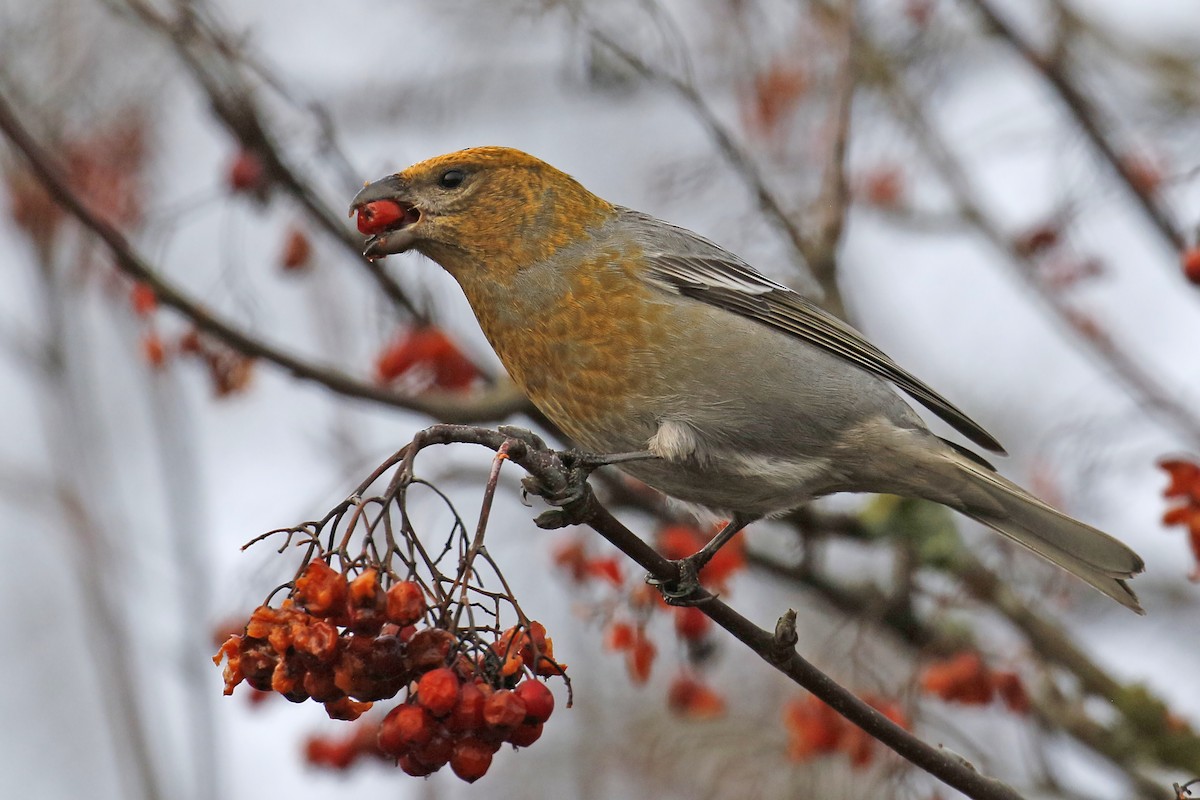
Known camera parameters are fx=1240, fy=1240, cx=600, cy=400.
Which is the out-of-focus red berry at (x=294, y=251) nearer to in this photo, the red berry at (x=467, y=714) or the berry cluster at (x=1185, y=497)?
the red berry at (x=467, y=714)

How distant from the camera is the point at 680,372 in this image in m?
3.51

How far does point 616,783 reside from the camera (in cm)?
646

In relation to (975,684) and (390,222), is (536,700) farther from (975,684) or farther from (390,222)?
(975,684)

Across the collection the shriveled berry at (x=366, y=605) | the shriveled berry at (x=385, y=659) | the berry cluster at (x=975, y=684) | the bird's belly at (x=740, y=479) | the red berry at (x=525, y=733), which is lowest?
the red berry at (x=525, y=733)

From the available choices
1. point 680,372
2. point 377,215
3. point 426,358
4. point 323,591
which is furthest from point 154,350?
point 323,591

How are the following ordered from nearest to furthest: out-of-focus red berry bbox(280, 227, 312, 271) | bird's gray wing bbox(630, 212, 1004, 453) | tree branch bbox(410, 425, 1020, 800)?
tree branch bbox(410, 425, 1020, 800), bird's gray wing bbox(630, 212, 1004, 453), out-of-focus red berry bbox(280, 227, 312, 271)

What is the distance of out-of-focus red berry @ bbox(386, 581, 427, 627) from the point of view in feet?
6.73

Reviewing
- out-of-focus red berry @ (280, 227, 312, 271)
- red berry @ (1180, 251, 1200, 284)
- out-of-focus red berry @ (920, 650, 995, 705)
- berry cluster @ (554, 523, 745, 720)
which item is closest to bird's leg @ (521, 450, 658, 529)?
berry cluster @ (554, 523, 745, 720)

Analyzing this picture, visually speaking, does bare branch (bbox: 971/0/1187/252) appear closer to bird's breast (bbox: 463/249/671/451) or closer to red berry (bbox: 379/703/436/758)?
bird's breast (bbox: 463/249/671/451)

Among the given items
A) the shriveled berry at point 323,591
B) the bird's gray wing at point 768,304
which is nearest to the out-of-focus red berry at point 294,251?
the bird's gray wing at point 768,304

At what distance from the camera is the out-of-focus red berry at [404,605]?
80.8 inches

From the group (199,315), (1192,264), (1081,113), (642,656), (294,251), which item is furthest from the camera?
(294,251)

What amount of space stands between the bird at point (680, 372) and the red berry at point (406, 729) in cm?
141

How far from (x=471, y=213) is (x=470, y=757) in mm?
1946
